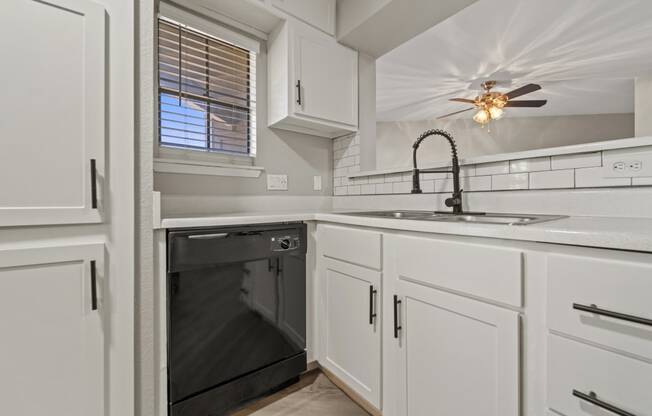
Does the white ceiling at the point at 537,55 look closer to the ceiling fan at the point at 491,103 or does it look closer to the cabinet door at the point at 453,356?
the ceiling fan at the point at 491,103

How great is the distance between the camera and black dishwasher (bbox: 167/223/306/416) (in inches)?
45.9

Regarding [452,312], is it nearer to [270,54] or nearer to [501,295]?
[501,295]

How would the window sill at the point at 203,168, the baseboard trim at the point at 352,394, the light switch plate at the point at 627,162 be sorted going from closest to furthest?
the light switch plate at the point at 627,162 → the baseboard trim at the point at 352,394 → the window sill at the point at 203,168

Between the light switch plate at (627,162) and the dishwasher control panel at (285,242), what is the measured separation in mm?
1325

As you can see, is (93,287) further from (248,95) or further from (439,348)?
(248,95)

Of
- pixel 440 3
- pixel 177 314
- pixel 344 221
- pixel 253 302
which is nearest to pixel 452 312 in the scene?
pixel 344 221

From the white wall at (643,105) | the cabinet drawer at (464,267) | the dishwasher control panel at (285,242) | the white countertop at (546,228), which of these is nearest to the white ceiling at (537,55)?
the white wall at (643,105)

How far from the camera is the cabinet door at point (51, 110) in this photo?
0.85 meters

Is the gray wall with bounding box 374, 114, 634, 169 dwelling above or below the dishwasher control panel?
above

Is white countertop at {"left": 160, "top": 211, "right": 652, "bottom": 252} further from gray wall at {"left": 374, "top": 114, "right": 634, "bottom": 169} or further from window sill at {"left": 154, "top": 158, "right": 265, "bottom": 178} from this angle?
gray wall at {"left": 374, "top": 114, "right": 634, "bottom": 169}

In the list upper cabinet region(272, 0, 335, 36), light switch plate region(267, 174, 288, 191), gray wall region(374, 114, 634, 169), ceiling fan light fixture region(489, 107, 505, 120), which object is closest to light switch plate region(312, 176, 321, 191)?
light switch plate region(267, 174, 288, 191)

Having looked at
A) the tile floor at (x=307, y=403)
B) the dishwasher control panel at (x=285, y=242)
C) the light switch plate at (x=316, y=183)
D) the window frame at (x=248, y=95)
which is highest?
the window frame at (x=248, y=95)

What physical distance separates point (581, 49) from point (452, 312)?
3.16 meters

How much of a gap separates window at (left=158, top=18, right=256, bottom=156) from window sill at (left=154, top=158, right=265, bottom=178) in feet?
0.41
